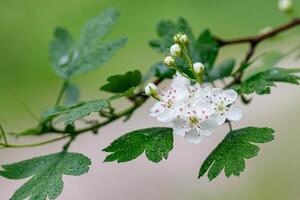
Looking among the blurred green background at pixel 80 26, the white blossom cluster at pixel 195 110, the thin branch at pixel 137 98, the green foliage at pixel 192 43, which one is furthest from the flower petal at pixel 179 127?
the blurred green background at pixel 80 26

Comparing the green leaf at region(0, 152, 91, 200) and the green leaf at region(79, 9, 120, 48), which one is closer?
the green leaf at region(0, 152, 91, 200)

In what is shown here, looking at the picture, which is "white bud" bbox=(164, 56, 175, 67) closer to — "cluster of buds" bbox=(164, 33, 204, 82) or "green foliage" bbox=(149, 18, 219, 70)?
"cluster of buds" bbox=(164, 33, 204, 82)

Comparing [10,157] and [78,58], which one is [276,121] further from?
[78,58]

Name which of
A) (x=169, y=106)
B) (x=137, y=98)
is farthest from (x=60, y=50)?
(x=169, y=106)

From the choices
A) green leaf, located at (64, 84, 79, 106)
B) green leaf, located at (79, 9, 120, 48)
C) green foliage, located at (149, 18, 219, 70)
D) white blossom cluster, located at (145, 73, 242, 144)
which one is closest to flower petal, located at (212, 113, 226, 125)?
white blossom cluster, located at (145, 73, 242, 144)

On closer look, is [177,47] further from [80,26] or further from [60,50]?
[80,26]

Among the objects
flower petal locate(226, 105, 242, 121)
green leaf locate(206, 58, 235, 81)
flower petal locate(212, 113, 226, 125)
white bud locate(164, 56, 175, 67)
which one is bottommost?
green leaf locate(206, 58, 235, 81)

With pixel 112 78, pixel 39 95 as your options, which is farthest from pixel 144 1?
pixel 112 78

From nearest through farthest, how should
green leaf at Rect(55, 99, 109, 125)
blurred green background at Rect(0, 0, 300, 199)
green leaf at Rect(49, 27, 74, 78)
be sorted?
green leaf at Rect(55, 99, 109, 125)
green leaf at Rect(49, 27, 74, 78)
blurred green background at Rect(0, 0, 300, 199)
